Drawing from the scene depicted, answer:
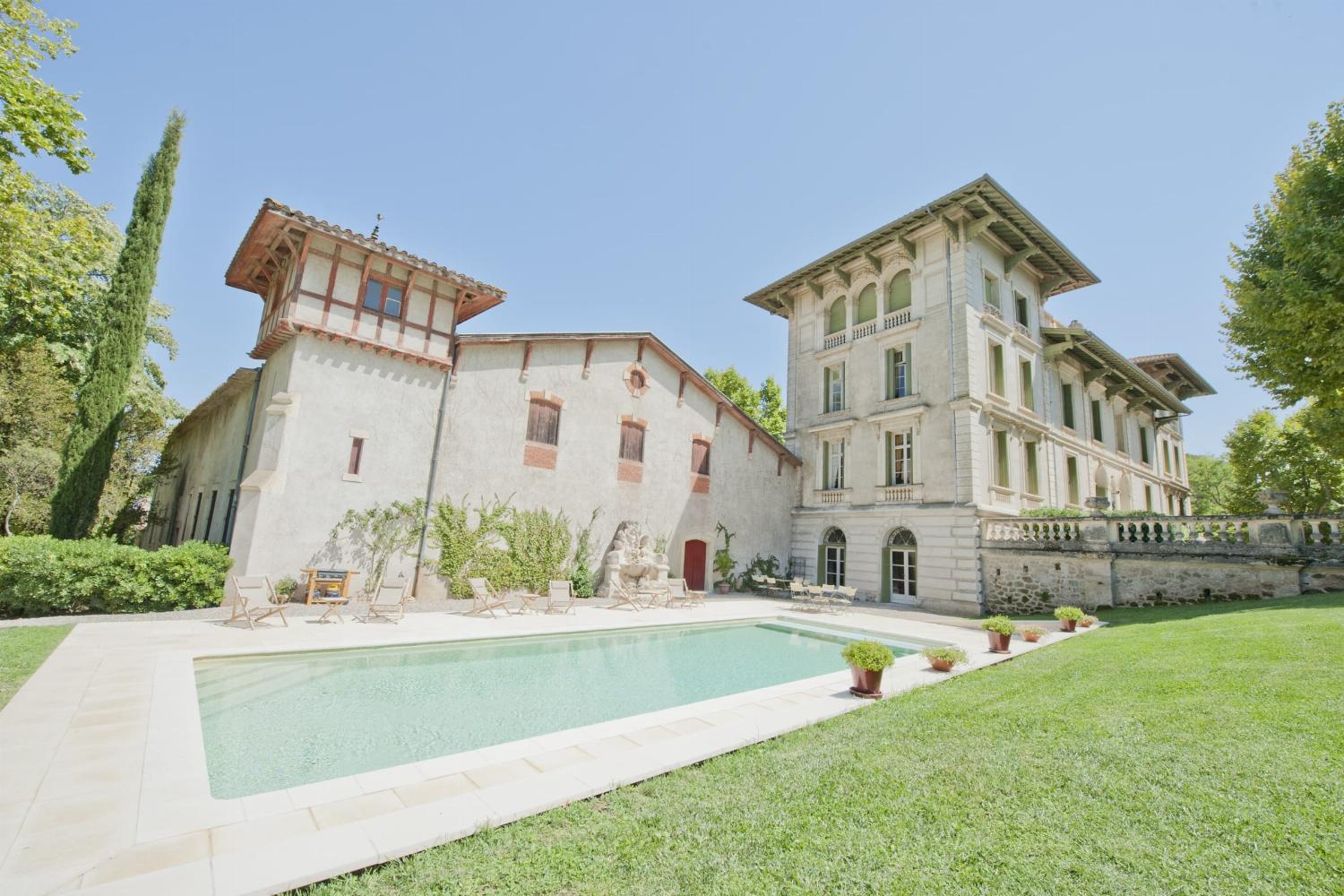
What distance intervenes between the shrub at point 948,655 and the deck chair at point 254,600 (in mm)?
11091

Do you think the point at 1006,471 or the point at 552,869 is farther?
the point at 1006,471

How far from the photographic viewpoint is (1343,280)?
11.2 m

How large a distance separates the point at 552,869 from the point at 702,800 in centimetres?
124

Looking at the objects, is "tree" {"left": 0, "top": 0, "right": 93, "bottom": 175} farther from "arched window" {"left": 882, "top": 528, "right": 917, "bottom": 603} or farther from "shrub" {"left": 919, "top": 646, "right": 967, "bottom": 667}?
"arched window" {"left": 882, "top": 528, "right": 917, "bottom": 603}

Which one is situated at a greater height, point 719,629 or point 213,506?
point 213,506

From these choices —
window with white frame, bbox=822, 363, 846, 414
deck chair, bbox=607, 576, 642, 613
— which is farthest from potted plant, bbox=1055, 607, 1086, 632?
window with white frame, bbox=822, 363, 846, 414

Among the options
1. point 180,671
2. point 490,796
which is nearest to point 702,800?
point 490,796

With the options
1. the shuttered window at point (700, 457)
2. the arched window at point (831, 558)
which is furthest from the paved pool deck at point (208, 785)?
the arched window at point (831, 558)

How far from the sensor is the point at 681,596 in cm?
1656

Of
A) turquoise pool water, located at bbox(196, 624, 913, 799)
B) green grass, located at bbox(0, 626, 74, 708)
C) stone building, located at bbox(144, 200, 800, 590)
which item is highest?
stone building, located at bbox(144, 200, 800, 590)

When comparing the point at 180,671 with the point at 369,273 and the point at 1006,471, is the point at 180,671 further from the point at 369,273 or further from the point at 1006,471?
the point at 1006,471

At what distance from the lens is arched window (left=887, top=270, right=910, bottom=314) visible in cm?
2016

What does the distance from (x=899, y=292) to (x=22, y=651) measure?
76.0 feet

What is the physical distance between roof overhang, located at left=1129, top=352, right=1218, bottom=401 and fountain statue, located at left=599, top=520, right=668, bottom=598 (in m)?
26.9
